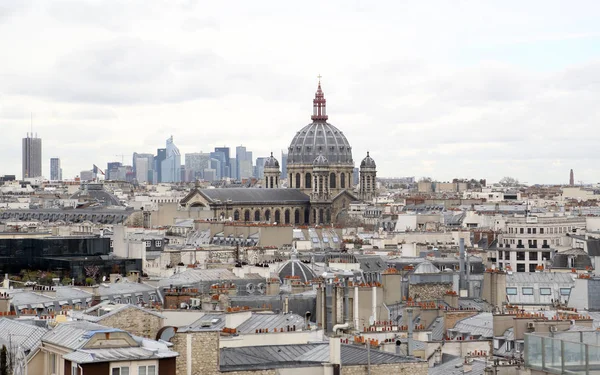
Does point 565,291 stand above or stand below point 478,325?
above

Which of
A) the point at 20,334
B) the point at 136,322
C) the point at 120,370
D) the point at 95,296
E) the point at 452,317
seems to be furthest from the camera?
the point at 95,296

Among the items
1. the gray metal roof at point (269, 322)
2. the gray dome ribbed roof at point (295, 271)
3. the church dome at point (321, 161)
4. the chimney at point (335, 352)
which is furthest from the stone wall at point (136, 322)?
the church dome at point (321, 161)

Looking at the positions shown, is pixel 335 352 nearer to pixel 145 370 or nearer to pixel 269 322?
pixel 145 370

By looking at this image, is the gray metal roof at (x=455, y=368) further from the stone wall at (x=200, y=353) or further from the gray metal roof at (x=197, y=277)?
the gray metal roof at (x=197, y=277)

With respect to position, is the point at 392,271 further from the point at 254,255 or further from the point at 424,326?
the point at 254,255

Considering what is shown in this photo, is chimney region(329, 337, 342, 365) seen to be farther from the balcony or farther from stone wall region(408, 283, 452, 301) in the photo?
stone wall region(408, 283, 452, 301)

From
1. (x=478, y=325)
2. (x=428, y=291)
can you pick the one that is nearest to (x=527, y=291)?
(x=428, y=291)

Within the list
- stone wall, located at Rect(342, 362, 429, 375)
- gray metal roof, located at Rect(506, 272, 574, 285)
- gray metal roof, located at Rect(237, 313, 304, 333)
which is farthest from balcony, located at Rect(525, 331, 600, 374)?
gray metal roof, located at Rect(506, 272, 574, 285)

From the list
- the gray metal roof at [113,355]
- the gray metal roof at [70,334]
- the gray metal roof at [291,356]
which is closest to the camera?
the gray metal roof at [113,355]
